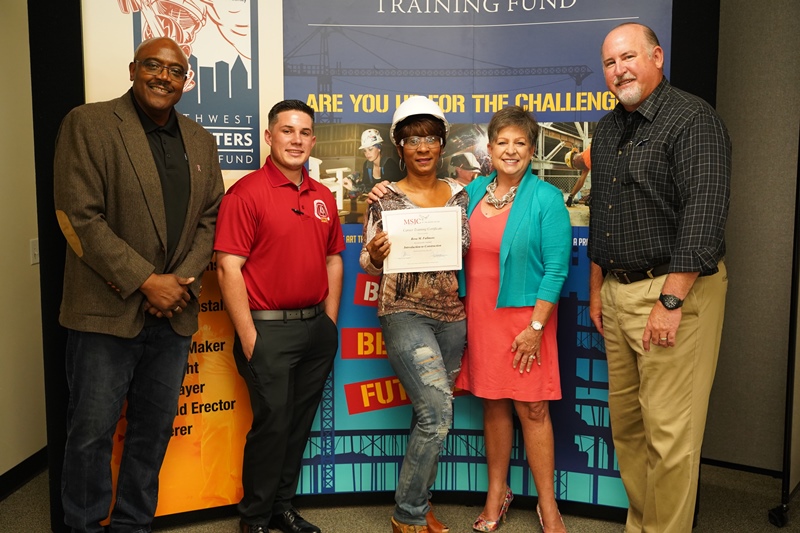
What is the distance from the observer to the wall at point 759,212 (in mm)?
3650

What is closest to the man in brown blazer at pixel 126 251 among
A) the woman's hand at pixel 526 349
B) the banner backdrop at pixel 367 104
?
the banner backdrop at pixel 367 104

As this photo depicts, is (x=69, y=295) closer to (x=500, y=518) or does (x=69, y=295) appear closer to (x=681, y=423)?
(x=500, y=518)

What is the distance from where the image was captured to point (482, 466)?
3430 mm

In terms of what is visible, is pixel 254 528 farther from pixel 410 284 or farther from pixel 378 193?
pixel 378 193

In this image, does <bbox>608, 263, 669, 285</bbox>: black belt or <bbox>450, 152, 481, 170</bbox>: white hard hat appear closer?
<bbox>608, 263, 669, 285</bbox>: black belt

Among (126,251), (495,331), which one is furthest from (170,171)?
(495,331)

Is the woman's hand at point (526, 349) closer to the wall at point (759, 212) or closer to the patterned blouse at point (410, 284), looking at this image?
the patterned blouse at point (410, 284)

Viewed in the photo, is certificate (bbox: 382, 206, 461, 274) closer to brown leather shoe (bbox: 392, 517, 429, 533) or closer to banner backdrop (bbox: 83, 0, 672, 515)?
banner backdrop (bbox: 83, 0, 672, 515)

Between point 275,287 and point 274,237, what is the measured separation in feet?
0.69

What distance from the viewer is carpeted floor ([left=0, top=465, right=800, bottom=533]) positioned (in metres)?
3.21

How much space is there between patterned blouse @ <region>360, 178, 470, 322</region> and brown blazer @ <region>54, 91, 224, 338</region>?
762 mm

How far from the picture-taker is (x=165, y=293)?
8.60 ft

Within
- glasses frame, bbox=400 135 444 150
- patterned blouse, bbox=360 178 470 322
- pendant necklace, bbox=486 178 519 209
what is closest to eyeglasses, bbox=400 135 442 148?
glasses frame, bbox=400 135 444 150

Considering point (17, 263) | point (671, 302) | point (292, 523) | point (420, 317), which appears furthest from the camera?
point (17, 263)
